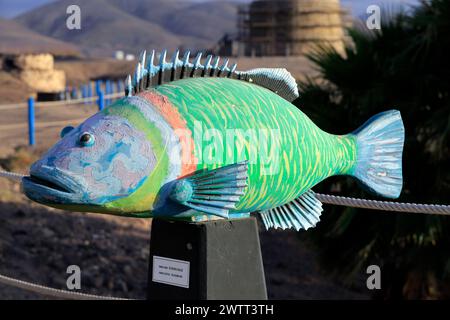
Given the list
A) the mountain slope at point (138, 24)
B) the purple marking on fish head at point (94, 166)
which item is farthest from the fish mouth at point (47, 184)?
the mountain slope at point (138, 24)

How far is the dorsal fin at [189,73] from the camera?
7.00 ft

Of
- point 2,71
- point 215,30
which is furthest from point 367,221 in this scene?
point 215,30

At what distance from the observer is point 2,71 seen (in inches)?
1075

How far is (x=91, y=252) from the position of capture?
26.4 feet

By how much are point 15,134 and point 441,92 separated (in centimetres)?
894

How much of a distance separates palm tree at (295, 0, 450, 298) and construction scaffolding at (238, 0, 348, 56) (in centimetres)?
2619

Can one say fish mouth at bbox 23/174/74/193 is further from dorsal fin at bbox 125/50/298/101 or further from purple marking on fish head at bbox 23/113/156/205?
dorsal fin at bbox 125/50/298/101

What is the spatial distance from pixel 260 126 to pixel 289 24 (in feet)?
103

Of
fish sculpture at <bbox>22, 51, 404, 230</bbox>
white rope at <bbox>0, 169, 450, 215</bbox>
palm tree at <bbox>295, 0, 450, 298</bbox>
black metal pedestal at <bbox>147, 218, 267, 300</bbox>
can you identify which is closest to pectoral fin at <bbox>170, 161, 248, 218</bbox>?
fish sculpture at <bbox>22, 51, 404, 230</bbox>

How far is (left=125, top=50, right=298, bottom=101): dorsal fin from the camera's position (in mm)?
2135

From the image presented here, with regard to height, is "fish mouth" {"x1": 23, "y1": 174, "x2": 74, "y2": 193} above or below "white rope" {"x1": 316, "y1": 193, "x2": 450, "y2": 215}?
above
